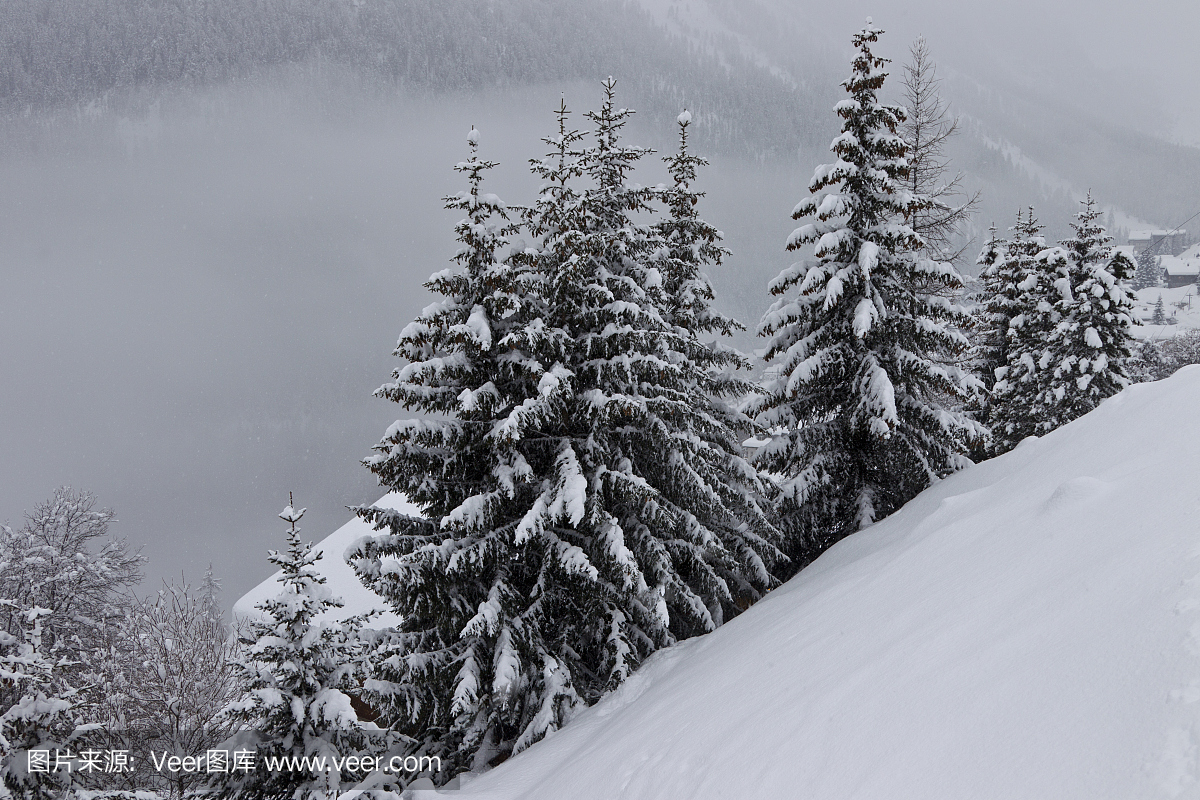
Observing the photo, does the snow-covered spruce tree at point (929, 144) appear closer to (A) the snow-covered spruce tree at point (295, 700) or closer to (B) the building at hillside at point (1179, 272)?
(A) the snow-covered spruce tree at point (295, 700)

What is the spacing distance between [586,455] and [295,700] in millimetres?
5580

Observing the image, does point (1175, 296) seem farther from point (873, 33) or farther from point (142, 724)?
point (142, 724)

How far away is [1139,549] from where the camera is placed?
4.65 m

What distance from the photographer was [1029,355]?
21.9 meters

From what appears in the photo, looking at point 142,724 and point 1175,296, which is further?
point 1175,296

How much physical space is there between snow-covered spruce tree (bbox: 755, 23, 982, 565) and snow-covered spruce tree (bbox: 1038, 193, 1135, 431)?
10.0 meters

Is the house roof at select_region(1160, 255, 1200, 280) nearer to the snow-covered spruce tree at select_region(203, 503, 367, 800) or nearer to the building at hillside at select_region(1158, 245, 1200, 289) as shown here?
the building at hillside at select_region(1158, 245, 1200, 289)

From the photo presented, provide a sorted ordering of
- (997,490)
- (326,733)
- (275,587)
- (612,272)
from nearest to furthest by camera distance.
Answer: (326,733), (997,490), (612,272), (275,587)

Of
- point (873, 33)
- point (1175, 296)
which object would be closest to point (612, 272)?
point (873, 33)

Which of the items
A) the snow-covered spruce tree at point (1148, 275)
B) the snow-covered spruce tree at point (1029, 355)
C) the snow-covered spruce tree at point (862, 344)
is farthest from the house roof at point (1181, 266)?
the snow-covered spruce tree at point (862, 344)

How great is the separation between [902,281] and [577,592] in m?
8.61

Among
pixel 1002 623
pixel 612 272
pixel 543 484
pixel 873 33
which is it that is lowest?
pixel 1002 623

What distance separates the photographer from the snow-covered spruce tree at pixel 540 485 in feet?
34.0

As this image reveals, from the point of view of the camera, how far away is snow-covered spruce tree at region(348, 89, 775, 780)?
10.4 m
